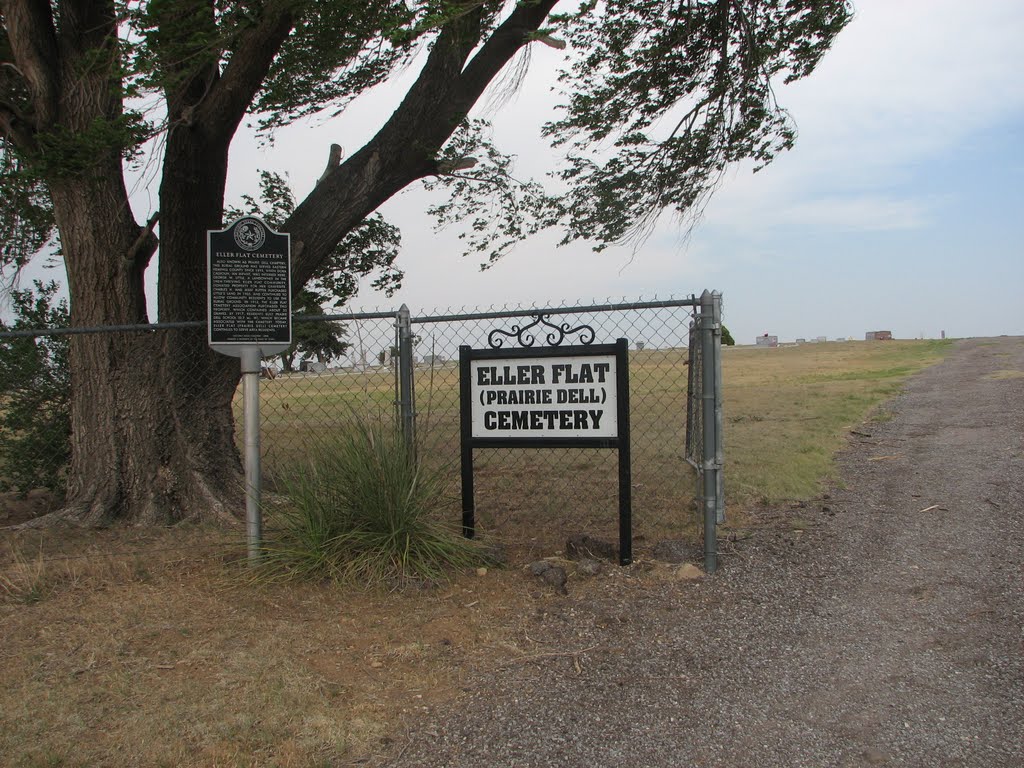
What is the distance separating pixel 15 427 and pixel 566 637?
5.64 metres

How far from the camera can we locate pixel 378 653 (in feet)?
13.2

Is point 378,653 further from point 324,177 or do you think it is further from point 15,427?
point 15,427

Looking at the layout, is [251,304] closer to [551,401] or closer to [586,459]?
[551,401]

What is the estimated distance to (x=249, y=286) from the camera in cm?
506

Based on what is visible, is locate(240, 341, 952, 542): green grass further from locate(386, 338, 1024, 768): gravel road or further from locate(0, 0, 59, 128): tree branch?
locate(0, 0, 59, 128): tree branch

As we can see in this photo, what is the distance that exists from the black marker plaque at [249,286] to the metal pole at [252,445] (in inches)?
5.5

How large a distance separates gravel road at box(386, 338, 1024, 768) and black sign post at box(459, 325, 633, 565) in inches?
35.1

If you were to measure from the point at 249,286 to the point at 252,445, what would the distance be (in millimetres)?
1000

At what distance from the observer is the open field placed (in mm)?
3189

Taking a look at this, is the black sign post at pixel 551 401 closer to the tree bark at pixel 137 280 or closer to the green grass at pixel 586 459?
the green grass at pixel 586 459

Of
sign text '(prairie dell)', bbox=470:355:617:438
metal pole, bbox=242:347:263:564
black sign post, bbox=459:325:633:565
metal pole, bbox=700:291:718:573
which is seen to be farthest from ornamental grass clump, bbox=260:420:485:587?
metal pole, bbox=700:291:718:573

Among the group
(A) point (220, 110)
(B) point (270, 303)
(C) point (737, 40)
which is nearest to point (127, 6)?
(A) point (220, 110)

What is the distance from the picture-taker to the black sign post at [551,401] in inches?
Answer: 201

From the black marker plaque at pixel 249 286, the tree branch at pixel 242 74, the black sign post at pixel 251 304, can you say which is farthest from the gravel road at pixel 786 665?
the tree branch at pixel 242 74
